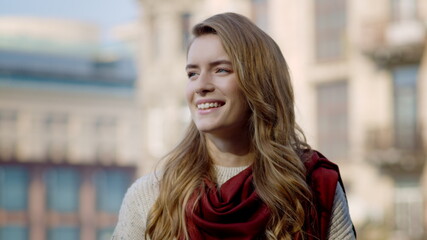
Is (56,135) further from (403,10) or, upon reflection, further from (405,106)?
(405,106)

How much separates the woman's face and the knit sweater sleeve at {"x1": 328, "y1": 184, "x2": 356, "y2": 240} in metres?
0.36

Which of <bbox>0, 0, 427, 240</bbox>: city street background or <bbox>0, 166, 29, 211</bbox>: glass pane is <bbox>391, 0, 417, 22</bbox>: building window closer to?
<bbox>0, 0, 427, 240</bbox>: city street background

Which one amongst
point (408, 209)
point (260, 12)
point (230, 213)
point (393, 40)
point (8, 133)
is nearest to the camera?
point (230, 213)

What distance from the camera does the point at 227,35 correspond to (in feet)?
9.39

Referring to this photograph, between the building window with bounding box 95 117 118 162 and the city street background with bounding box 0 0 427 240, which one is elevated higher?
the city street background with bounding box 0 0 427 240

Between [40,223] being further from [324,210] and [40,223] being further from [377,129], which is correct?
[324,210]

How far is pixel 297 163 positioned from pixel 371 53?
1887 centimetres

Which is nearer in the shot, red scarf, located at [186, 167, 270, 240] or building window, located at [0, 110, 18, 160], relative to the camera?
red scarf, located at [186, 167, 270, 240]

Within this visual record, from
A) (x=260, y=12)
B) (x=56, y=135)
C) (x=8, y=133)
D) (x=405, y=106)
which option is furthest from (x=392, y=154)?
(x=8, y=133)

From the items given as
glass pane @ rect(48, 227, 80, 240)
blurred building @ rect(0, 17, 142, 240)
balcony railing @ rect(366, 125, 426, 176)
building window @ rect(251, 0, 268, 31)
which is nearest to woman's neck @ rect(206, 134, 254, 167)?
balcony railing @ rect(366, 125, 426, 176)

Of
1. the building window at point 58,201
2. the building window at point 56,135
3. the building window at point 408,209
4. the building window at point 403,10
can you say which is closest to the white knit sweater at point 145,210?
the building window at point 408,209

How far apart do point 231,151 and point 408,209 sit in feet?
59.2

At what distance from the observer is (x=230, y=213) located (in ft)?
9.06

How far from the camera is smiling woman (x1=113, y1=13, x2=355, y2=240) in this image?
2834 millimetres
